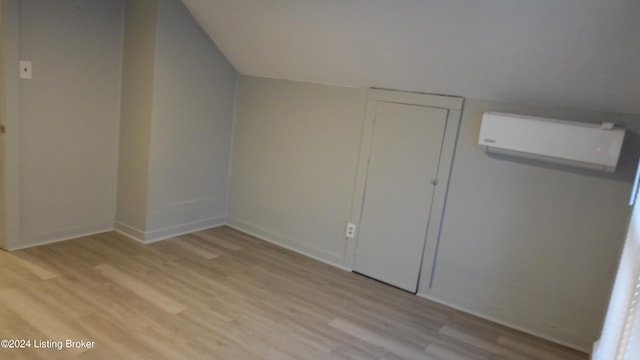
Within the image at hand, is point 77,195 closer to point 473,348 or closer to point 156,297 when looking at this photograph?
point 156,297

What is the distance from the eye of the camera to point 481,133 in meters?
2.79

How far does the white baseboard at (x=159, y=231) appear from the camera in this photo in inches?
142

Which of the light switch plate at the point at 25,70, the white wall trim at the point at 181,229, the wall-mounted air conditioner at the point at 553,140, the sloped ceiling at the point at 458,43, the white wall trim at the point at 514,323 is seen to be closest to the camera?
the sloped ceiling at the point at 458,43

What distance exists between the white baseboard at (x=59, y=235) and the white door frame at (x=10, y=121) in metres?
0.05

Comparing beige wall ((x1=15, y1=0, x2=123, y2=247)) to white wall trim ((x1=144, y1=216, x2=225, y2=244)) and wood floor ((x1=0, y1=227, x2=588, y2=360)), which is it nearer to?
wood floor ((x1=0, y1=227, x2=588, y2=360))

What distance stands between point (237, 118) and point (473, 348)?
2.72 metres

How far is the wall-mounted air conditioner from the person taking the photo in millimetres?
2441

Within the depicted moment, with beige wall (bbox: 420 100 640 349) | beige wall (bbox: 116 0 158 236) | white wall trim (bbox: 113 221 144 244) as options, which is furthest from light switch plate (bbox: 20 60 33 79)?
beige wall (bbox: 420 100 640 349)

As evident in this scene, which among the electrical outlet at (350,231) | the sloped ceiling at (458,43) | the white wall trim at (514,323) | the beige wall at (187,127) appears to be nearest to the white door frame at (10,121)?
the beige wall at (187,127)

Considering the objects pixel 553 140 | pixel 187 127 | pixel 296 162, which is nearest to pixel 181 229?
pixel 187 127

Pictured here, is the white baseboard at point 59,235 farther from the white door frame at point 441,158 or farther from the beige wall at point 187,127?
the white door frame at point 441,158

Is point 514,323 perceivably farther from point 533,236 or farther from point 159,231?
point 159,231

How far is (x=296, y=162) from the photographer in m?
3.82

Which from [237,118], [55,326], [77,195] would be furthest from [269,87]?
[55,326]
